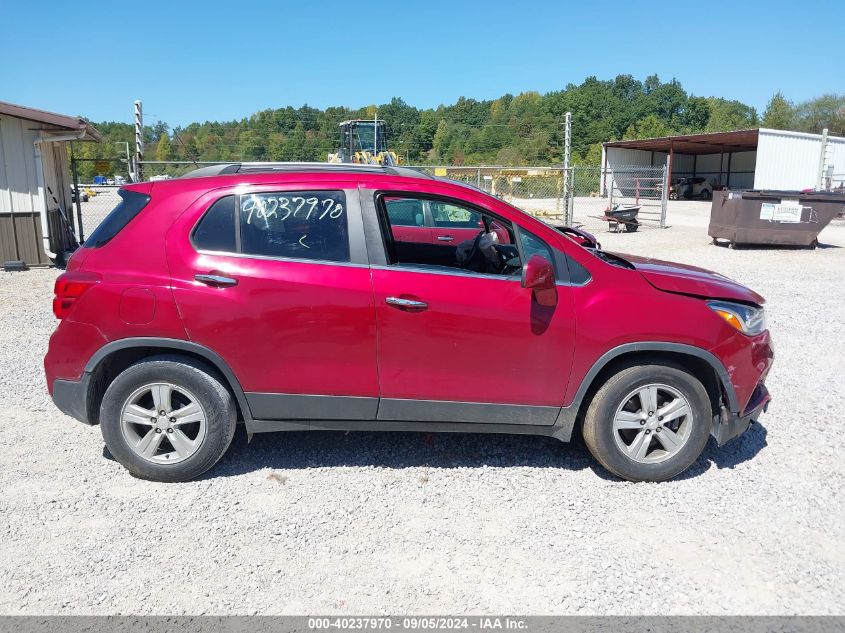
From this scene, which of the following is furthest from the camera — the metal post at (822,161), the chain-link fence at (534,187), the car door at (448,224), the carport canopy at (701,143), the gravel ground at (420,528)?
the carport canopy at (701,143)

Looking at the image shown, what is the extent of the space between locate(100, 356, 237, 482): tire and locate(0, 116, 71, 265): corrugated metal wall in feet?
35.2

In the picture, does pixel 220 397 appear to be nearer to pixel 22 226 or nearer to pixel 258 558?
pixel 258 558

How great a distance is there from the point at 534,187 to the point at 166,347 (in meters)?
31.9

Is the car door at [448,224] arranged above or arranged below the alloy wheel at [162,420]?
above

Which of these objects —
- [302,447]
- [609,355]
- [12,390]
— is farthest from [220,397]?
[12,390]

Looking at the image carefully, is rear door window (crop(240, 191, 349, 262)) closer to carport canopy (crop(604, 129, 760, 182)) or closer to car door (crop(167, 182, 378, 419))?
car door (crop(167, 182, 378, 419))

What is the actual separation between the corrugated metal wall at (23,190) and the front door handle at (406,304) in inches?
457

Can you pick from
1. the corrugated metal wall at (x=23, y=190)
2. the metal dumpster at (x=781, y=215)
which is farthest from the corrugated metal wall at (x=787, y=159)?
the corrugated metal wall at (x=23, y=190)

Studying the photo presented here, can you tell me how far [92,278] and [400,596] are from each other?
2577 millimetres

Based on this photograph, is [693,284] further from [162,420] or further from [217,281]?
[162,420]

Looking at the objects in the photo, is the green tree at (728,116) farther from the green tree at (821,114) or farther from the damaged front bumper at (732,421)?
the damaged front bumper at (732,421)

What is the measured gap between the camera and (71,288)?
13.1 feet

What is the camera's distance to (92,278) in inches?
157

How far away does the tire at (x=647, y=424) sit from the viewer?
13.2ft
